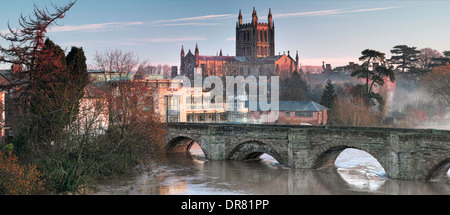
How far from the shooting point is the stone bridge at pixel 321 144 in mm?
31906

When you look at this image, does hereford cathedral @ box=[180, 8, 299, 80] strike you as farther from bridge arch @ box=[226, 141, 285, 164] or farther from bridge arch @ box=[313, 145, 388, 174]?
bridge arch @ box=[313, 145, 388, 174]

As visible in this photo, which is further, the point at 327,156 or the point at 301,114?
the point at 301,114

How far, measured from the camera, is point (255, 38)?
155875mm

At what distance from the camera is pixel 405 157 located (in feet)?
107

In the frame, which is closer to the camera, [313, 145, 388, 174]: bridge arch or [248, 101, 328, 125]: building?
[313, 145, 388, 174]: bridge arch

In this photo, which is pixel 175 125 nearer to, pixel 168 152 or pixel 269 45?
pixel 168 152

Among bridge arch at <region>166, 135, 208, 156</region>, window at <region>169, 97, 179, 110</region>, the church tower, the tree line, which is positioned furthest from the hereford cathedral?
the tree line

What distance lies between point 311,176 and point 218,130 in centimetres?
1023

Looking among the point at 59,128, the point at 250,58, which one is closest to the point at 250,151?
the point at 59,128

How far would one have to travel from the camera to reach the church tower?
15612 cm

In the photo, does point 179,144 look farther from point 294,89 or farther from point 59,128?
point 294,89

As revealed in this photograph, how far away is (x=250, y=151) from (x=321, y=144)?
769 centimetres

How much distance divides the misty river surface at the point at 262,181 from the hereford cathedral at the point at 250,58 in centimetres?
9119
